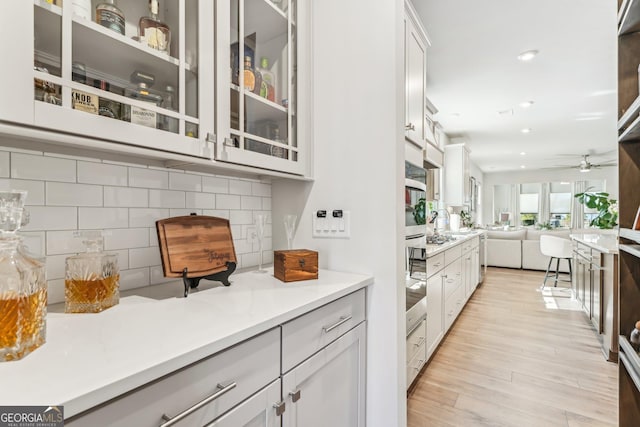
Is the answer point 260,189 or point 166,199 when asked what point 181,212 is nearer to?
point 166,199

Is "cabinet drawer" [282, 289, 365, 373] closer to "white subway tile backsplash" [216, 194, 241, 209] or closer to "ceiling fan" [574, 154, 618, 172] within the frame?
"white subway tile backsplash" [216, 194, 241, 209]

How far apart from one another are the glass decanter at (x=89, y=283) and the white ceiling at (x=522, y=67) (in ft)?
8.35

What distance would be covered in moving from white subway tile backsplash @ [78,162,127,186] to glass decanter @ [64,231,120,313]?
228 mm

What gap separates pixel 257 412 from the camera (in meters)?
→ 0.80

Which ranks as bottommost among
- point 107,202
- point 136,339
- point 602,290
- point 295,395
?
point 602,290

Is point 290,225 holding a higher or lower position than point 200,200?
lower

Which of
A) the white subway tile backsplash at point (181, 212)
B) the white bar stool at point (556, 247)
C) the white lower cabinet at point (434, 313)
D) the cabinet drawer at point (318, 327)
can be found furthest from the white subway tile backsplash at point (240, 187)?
the white bar stool at point (556, 247)

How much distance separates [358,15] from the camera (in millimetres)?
1427

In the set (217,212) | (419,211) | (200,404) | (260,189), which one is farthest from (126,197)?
(419,211)

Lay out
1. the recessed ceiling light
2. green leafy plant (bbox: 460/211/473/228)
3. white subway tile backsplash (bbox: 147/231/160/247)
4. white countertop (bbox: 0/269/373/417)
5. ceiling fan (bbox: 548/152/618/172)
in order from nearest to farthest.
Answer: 1. white countertop (bbox: 0/269/373/417)
2. white subway tile backsplash (bbox: 147/231/160/247)
3. the recessed ceiling light
4. green leafy plant (bbox: 460/211/473/228)
5. ceiling fan (bbox: 548/152/618/172)

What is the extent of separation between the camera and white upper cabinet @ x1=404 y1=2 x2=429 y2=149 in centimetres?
174

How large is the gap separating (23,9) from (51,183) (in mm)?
483

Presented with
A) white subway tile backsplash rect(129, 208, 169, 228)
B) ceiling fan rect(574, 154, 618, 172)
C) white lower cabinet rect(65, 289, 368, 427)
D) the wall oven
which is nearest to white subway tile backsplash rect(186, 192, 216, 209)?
white subway tile backsplash rect(129, 208, 169, 228)

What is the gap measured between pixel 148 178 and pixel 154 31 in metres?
0.51
